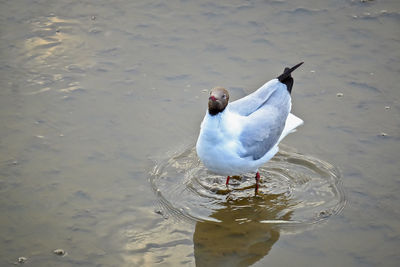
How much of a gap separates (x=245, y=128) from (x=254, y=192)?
771 mm

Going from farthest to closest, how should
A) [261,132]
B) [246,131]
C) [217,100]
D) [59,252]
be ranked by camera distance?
[261,132] → [246,131] → [217,100] → [59,252]

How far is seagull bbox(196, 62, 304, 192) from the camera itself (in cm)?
532

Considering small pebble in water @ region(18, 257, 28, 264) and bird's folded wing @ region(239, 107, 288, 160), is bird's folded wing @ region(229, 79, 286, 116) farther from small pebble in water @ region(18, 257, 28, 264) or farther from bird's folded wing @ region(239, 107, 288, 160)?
small pebble in water @ region(18, 257, 28, 264)

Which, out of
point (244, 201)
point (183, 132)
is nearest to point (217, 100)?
point (244, 201)

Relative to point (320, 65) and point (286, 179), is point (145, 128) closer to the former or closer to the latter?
point (286, 179)

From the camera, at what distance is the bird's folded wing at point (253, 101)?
577 cm

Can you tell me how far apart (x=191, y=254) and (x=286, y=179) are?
61.1 inches

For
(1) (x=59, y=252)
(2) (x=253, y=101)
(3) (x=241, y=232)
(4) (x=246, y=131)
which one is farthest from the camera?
(2) (x=253, y=101)

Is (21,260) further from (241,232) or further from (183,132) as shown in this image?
(183,132)

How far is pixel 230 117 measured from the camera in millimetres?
5469

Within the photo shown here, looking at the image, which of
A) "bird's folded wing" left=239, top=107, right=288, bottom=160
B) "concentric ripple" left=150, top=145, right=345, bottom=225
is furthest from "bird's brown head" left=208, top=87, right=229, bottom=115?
"concentric ripple" left=150, top=145, right=345, bottom=225

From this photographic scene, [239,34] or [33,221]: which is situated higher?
[239,34]

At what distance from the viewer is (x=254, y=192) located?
592cm

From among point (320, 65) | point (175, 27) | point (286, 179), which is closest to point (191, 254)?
point (286, 179)
